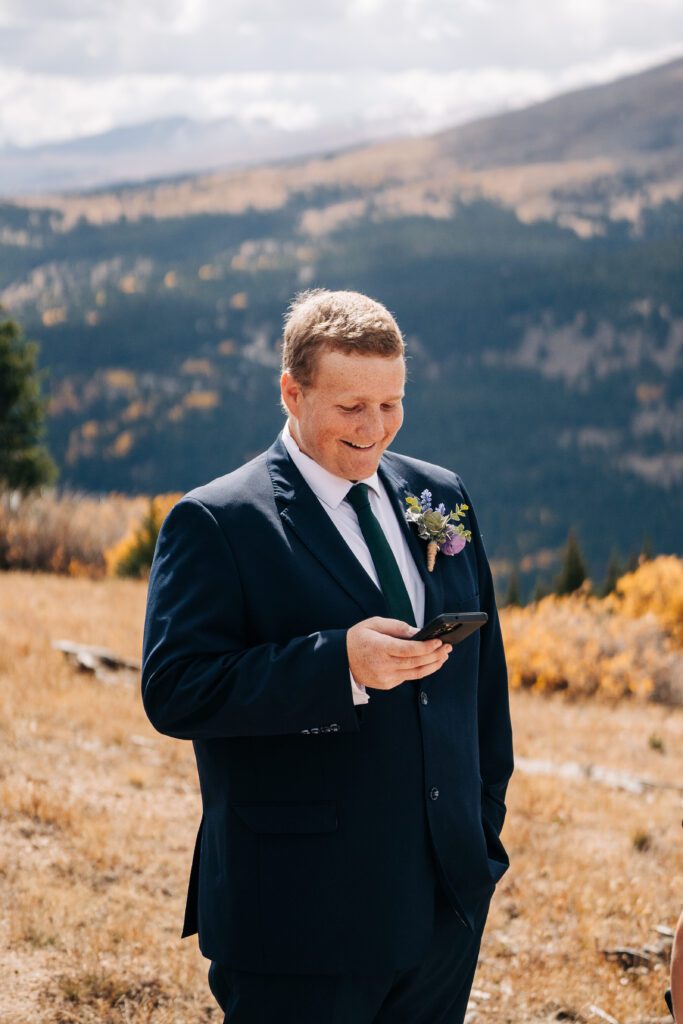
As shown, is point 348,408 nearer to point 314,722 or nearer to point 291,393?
point 291,393

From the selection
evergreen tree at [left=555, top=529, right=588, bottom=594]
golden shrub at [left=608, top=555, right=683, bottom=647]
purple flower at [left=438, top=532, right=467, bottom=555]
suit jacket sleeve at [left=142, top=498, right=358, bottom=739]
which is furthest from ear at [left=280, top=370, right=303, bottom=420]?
evergreen tree at [left=555, top=529, right=588, bottom=594]

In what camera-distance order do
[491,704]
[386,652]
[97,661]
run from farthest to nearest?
[97,661] < [491,704] < [386,652]

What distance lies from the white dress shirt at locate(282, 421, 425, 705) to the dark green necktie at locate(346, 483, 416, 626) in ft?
0.05

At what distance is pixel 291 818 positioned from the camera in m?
2.25

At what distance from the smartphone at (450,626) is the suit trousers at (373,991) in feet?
2.06

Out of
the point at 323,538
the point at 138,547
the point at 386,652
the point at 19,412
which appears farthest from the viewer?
the point at 19,412

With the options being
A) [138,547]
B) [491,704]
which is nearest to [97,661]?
[491,704]

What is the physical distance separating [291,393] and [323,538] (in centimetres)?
32

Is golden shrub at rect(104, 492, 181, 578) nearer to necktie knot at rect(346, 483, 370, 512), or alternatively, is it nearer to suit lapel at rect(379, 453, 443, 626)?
suit lapel at rect(379, 453, 443, 626)

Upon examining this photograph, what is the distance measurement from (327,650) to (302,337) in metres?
0.65

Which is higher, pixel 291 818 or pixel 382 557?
pixel 382 557

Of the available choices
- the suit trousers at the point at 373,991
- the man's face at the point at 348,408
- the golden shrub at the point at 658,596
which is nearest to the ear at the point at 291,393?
the man's face at the point at 348,408

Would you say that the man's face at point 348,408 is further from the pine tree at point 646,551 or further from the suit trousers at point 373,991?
the pine tree at point 646,551

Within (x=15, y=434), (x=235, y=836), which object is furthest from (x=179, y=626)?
(x=15, y=434)
